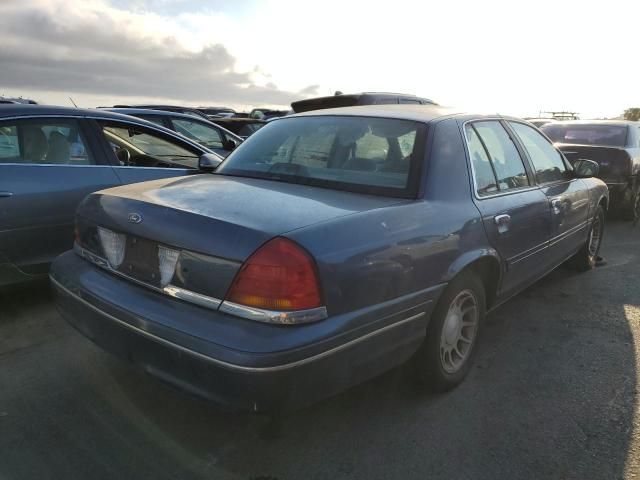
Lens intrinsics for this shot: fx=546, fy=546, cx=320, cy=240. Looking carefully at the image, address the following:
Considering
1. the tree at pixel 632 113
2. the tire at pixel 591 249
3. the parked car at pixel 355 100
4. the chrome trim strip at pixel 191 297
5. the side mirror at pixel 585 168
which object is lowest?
the tire at pixel 591 249

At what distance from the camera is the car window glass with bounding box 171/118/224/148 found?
7535 mm

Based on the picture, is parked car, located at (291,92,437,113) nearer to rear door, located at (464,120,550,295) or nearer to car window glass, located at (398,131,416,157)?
rear door, located at (464,120,550,295)

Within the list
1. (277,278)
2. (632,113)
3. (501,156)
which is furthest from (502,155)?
(632,113)

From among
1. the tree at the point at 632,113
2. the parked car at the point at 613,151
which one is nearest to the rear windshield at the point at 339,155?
the parked car at the point at 613,151

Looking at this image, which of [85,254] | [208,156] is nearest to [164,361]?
[85,254]

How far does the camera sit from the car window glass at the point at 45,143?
3850 mm

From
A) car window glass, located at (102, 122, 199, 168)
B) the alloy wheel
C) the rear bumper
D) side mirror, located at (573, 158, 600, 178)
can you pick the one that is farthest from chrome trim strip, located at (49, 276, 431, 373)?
side mirror, located at (573, 158, 600, 178)

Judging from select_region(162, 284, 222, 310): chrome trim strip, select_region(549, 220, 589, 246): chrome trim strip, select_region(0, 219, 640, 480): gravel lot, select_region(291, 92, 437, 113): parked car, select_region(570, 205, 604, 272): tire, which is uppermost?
select_region(291, 92, 437, 113): parked car

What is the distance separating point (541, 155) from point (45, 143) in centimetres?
372

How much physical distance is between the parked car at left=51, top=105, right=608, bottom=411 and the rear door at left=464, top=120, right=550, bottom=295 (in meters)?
0.02

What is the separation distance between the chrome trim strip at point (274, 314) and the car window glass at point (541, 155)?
251 cm

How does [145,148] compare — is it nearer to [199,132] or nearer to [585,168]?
Answer: [199,132]

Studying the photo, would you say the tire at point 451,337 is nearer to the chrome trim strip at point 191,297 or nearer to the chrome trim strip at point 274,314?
the chrome trim strip at point 274,314

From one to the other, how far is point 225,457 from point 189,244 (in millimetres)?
1001
